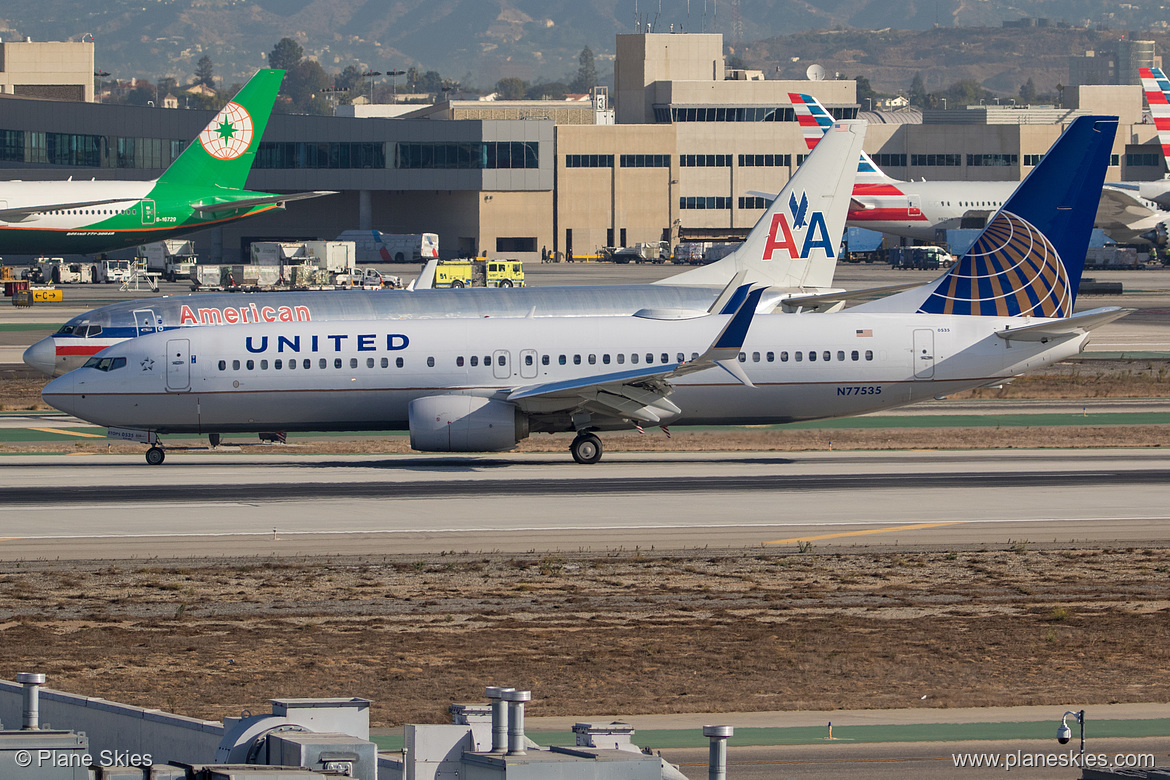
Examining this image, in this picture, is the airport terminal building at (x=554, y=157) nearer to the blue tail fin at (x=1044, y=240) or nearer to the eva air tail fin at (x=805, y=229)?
the eva air tail fin at (x=805, y=229)

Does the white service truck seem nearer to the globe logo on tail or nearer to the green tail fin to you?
the green tail fin

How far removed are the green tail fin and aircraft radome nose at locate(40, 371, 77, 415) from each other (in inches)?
2286

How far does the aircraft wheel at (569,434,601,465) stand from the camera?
42.4 metres

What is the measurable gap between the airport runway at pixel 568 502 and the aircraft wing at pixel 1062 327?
3.59 meters

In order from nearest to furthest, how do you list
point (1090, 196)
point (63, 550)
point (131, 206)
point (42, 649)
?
point (42, 649) < point (63, 550) < point (1090, 196) < point (131, 206)

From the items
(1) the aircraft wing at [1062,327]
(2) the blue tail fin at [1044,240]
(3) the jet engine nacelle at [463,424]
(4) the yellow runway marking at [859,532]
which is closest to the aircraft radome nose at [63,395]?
(3) the jet engine nacelle at [463,424]

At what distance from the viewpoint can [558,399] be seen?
40531 millimetres

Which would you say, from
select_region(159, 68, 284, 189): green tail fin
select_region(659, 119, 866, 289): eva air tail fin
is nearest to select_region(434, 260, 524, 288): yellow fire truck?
select_region(159, 68, 284, 189): green tail fin

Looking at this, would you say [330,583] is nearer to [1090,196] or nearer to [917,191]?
[1090,196]

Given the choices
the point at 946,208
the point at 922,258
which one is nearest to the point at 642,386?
the point at 922,258

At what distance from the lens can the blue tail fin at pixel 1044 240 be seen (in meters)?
43.8

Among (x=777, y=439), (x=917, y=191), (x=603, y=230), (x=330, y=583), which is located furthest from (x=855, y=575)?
(x=603, y=230)

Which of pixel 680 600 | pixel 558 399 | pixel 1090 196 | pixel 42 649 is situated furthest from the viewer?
pixel 1090 196

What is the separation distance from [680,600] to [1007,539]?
29.8 ft
